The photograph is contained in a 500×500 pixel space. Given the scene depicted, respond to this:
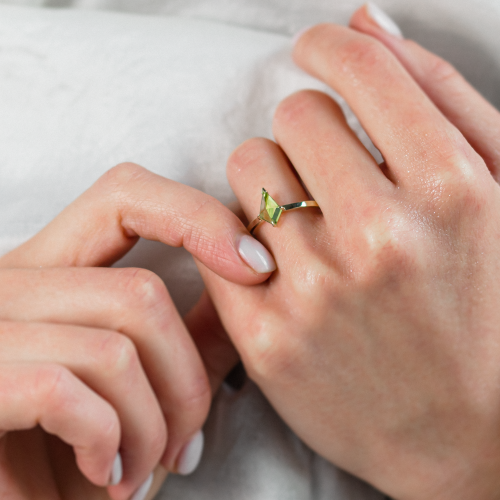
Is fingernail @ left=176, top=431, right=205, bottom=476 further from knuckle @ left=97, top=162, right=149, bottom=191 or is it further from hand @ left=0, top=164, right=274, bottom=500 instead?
knuckle @ left=97, top=162, right=149, bottom=191

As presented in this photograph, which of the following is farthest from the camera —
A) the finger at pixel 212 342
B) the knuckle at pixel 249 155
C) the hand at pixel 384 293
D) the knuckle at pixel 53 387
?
the finger at pixel 212 342

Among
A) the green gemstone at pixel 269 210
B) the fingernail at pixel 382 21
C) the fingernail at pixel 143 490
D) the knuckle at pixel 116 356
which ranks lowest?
the fingernail at pixel 143 490

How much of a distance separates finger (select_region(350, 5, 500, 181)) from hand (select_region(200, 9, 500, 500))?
17 mm

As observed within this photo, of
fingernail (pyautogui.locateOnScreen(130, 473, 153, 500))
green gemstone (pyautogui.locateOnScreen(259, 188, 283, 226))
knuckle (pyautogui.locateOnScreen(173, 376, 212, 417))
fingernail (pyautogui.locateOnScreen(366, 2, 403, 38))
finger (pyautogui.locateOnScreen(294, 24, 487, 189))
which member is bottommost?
fingernail (pyautogui.locateOnScreen(130, 473, 153, 500))

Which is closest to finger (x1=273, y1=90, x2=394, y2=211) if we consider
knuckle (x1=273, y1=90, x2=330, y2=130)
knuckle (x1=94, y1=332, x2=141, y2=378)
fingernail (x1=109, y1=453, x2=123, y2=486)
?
knuckle (x1=273, y1=90, x2=330, y2=130)

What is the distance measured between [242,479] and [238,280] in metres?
0.39

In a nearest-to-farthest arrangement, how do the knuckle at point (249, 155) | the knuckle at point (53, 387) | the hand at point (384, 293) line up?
the knuckle at point (53, 387)
the hand at point (384, 293)
the knuckle at point (249, 155)

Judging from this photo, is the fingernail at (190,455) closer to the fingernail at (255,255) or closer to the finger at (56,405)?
the finger at (56,405)

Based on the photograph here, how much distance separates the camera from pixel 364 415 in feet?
2.46

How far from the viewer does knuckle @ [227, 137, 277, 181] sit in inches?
31.4

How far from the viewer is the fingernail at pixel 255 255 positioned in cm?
70

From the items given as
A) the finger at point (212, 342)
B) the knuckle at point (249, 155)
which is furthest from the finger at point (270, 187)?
the finger at point (212, 342)

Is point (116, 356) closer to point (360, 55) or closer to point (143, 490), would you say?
point (143, 490)

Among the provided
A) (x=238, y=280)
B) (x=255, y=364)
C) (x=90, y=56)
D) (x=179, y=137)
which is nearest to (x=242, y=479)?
(x=255, y=364)
